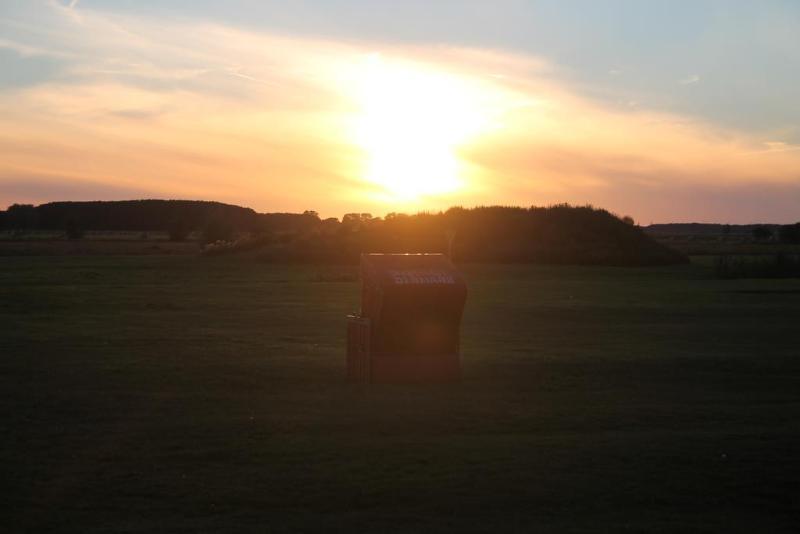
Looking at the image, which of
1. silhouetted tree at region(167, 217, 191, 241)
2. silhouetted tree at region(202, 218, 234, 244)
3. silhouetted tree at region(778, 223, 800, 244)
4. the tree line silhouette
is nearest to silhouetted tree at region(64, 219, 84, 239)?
silhouetted tree at region(167, 217, 191, 241)

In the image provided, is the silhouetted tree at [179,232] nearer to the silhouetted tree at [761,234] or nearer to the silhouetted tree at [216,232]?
the silhouetted tree at [216,232]

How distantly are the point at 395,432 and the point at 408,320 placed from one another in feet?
12.0

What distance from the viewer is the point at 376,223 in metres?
81.6

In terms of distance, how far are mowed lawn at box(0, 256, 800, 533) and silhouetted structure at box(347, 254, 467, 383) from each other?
45 cm

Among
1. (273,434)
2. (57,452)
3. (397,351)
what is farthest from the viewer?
(397,351)

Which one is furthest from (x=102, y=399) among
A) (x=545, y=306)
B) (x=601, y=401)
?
(x=545, y=306)

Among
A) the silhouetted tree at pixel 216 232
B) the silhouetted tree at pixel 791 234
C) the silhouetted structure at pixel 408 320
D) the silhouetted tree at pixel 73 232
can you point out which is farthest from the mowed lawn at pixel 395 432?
the silhouetted tree at pixel 73 232

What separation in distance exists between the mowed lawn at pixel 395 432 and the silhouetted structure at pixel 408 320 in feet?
1.47

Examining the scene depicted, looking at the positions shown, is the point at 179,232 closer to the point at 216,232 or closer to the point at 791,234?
the point at 216,232

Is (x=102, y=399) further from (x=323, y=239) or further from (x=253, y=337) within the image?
(x=323, y=239)

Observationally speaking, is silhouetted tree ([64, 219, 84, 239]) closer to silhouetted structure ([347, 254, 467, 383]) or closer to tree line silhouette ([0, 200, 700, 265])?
tree line silhouette ([0, 200, 700, 265])

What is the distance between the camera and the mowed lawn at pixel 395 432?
9430 millimetres

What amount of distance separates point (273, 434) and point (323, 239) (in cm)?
6405

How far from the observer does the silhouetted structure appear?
16.2m
